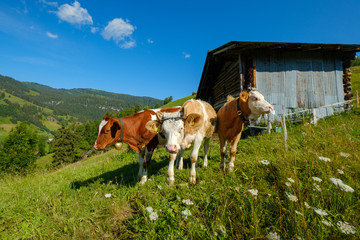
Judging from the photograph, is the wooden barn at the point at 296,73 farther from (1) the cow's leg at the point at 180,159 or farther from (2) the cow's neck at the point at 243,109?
(1) the cow's leg at the point at 180,159

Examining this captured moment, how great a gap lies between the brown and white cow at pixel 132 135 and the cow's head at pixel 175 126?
0.93 metres

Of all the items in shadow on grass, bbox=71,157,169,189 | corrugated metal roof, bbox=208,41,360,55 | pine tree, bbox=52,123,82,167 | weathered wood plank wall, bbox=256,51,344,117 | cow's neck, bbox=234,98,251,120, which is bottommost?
pine tree, bbox=52,123,82,167

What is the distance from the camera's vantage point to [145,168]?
169 inches

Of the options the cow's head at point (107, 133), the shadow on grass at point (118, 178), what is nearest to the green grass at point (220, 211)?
the shadow on grass at point (118, 178)

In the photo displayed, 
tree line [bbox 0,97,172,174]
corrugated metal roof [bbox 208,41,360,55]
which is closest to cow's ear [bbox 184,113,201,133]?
corrugated metal roof [bbox 208,41,360,55]

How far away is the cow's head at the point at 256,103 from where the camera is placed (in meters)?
3.35

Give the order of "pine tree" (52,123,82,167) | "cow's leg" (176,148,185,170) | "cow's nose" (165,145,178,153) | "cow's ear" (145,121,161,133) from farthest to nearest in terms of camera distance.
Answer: "pine tree" (52,123,82,167)
"cow's leg" (176,148,185,170)
"cow's ear" (145,121,161,133)
"cow's nose" (165,145,178,153)

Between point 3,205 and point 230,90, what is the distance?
1325 cm

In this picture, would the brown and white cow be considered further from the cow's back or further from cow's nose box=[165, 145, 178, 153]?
cow's nose box=[165, 145, 178, 153]

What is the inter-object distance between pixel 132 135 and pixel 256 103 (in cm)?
320

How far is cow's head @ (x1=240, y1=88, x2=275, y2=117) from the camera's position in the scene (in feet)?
11.0

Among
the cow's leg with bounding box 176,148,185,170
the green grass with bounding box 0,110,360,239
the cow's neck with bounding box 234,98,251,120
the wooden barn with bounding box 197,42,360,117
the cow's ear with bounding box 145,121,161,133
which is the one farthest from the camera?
the wooden barn with bounding box 197,42,360,117

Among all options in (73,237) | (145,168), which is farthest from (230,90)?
(73,237)

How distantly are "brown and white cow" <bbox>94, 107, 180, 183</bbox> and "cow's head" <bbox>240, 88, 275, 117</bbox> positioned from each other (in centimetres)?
236
